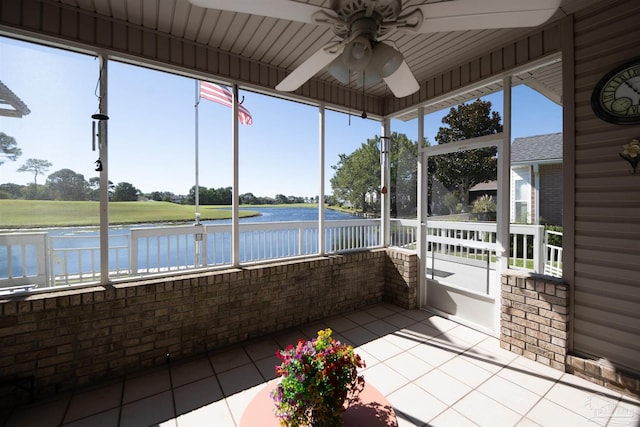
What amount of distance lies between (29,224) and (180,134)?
11.1 feet

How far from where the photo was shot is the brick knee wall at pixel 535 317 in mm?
2518

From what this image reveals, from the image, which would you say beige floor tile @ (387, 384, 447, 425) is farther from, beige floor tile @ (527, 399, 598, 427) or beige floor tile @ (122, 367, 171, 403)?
beige floor tile @ (122, 367, 171, 403)

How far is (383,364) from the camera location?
2.65 metres

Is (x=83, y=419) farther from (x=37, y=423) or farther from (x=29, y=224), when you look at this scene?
(x=29, y=224)

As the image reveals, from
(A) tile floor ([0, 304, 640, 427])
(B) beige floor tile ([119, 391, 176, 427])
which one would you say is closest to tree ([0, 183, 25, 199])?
(A) tile floor ([0, 304, 640, 427])

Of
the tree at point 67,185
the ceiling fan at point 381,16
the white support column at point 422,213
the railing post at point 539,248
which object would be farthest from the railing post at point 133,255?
the railing post at point 539,248

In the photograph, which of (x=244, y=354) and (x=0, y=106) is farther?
(x=244, y=354)

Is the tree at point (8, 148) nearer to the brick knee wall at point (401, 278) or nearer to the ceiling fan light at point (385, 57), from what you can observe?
the ceiling fan light at point (385, 57)

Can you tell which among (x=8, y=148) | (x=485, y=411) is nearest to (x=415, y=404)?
(x=485, y=411)

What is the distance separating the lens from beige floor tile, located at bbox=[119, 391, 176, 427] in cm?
198

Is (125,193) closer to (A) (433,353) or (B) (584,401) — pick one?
(A) (433,353)

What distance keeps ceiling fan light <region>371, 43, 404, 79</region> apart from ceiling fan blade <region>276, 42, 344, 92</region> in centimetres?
29

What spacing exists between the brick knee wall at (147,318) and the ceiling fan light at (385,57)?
2516 millimetres

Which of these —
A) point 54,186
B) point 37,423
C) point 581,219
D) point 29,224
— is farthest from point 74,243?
point 581,219
